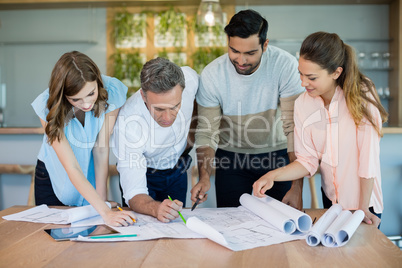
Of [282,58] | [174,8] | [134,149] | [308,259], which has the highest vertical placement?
[174,8]

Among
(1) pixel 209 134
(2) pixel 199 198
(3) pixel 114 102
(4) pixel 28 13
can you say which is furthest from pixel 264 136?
(4) pixel 28 13

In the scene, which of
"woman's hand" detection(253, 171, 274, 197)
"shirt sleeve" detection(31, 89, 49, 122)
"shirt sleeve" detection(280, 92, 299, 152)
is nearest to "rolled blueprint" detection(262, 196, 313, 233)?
"woman's hand" detection(253, 171, 274, 197)

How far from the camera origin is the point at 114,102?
5.76ft

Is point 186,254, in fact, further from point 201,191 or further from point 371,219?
point 371,219

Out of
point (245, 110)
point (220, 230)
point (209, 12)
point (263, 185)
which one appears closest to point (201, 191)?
point (263, 185)

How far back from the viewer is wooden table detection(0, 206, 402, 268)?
1.09 metres

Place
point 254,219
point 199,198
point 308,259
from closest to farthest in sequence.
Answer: point 308,259 → point 254,219 → point 199,198

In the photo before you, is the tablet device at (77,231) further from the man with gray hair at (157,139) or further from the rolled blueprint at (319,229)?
A: the rolled blueprint at (319,229)

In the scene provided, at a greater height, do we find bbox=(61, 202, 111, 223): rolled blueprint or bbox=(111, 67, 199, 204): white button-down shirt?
bbox=(111, 67, 199, 204): white button-down shirt

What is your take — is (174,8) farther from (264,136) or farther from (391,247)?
(391,247)

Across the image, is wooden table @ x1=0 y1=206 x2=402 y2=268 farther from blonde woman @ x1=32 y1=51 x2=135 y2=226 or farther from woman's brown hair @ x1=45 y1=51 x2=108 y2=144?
woman's brown hair @ x1=45 y1=51 x2=108 y2=144

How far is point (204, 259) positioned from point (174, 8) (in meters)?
4.20

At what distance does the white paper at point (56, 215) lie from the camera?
1.50m

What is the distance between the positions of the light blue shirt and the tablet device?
0.45 m
